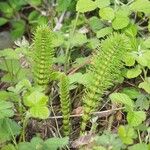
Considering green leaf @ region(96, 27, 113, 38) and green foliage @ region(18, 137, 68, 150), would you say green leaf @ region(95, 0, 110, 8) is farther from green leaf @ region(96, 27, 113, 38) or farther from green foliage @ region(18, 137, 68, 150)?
green foliage @ region(18, 137, 68, 150)

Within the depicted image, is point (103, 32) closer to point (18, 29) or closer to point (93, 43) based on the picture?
point (93, 43)

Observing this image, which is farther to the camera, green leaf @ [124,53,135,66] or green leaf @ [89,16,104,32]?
green leaf @ [89,16,104,32]

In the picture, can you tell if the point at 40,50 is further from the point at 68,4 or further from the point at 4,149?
the point at 68,4

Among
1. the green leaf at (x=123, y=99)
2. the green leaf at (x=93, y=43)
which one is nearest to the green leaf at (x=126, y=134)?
the green leaf at (x=123, y=99)

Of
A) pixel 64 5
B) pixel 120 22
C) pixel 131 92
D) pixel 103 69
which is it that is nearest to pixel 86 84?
pixel 103 69

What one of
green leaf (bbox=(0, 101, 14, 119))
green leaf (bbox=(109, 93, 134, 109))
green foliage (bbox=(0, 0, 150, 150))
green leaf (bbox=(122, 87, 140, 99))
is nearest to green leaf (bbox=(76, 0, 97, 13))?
green foliage (bbox=(0, 0, 150, 150))

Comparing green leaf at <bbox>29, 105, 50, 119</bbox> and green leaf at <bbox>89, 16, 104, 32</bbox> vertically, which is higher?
green leaf at <bbox>89, 16, 104, 32</bbox>
